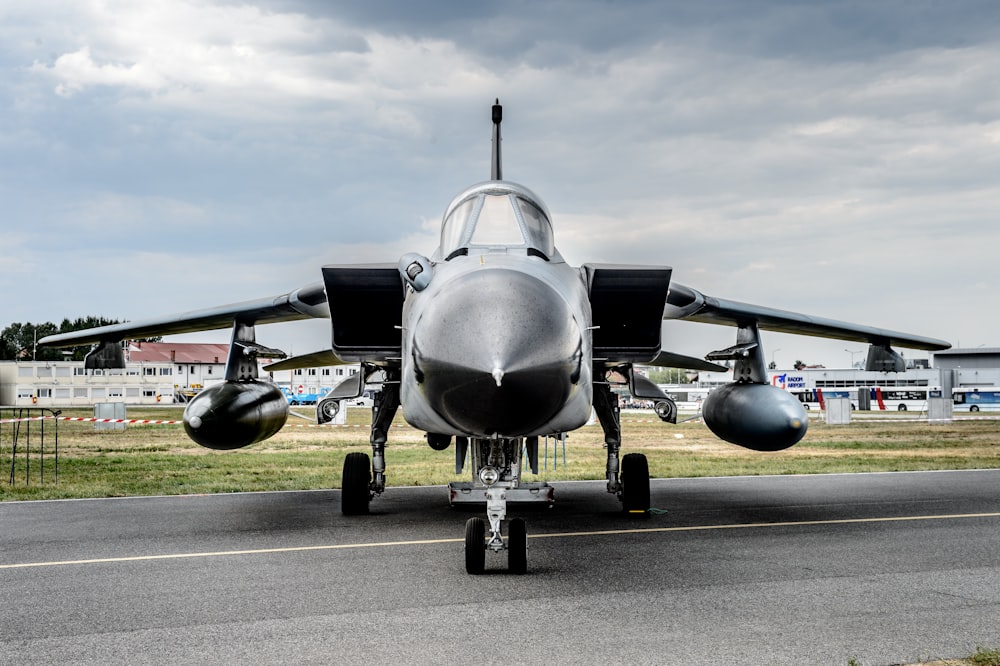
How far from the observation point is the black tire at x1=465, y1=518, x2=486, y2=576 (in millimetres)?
6824

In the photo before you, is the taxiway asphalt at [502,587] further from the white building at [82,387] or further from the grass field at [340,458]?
the white building at [82,387]

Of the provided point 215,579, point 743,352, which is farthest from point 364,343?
point 743,352

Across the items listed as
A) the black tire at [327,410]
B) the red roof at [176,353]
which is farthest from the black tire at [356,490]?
the red roof at [176,353]

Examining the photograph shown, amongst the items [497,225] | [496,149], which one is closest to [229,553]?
[497,225]

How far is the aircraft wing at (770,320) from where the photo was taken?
11242 millimetres

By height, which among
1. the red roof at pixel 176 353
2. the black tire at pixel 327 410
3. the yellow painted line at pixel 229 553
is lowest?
the yellow painted line at pixel 229 553

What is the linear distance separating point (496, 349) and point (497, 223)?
220cm

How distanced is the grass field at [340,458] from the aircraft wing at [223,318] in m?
2.47

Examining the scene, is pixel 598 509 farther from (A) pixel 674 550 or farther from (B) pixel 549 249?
(B) pixel 549 249

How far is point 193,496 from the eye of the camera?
515 inches

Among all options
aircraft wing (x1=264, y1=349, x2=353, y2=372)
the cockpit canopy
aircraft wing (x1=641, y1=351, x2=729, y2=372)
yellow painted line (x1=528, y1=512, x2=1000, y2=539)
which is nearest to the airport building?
aircraft wing (x1=264, y1=349, x2=353, y2=372)

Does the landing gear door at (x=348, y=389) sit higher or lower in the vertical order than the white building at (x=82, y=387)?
lower

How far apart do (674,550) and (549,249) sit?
3.00 m

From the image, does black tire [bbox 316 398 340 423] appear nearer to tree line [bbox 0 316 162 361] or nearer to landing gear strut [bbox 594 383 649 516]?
landing gear strut [bbox 594 383 649 516]
